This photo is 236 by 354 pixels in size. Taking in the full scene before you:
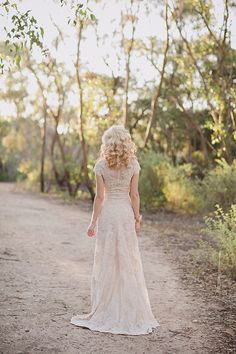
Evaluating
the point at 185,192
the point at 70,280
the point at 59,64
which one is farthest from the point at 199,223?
the point at 59,64

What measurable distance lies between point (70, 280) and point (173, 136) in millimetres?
23671

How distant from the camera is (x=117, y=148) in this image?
18.2 feet

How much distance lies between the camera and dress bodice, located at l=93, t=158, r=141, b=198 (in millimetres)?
5719

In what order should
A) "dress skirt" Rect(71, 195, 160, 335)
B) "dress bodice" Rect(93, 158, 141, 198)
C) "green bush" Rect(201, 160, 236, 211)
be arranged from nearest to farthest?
"dress skirt" Rect(71, 195, 160, 335) → "dress bodice" Rect(93, 158, 141, 198) → "green bush" Rect(201, 160, 236, 211)

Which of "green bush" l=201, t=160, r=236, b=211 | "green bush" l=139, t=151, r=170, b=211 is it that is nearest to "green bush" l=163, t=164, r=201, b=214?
"green bush" l=139, t=151, r=170, b=211

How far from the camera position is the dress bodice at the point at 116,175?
572 cm

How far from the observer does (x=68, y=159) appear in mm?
28984

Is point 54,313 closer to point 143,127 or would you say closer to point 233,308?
point 233,308

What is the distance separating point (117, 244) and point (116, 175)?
75 cm

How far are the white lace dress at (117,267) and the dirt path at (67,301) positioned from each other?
0.25m

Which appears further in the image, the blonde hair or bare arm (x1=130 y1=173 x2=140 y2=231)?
bare arm (x1=130 y1=173 x2=140 y2=231)

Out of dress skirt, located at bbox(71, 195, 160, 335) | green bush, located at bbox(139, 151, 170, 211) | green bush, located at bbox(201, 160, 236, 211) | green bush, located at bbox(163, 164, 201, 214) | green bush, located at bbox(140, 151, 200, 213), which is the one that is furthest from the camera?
green bush, located at bbox(139, 151, 170, 211)

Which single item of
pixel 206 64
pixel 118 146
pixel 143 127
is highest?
pixel 206 64

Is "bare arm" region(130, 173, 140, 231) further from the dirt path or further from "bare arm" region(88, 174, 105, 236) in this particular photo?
the dirt path
